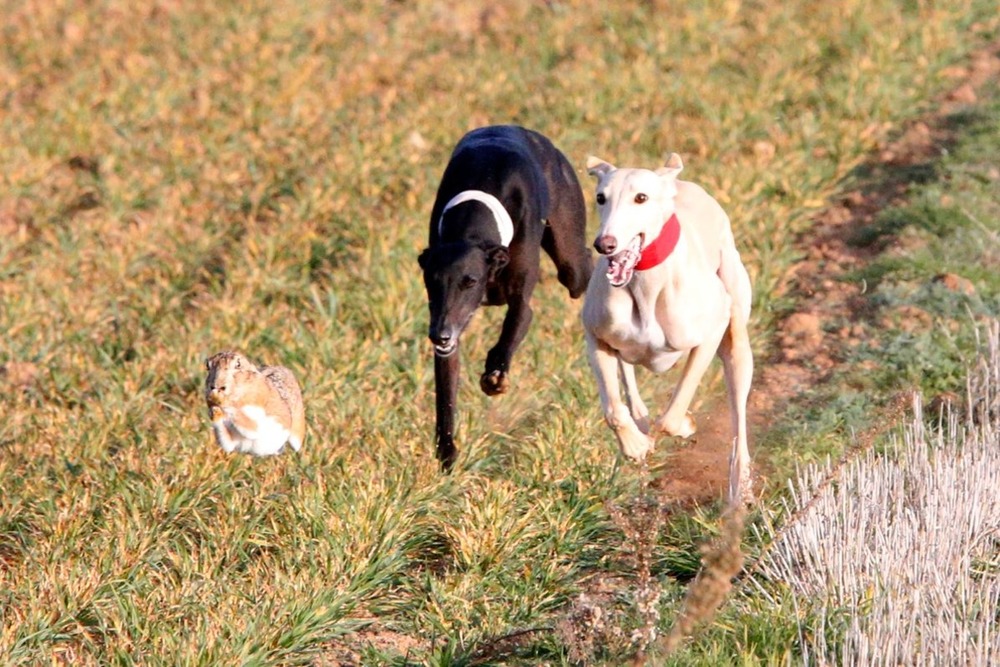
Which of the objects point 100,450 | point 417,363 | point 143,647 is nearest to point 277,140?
point 417,363

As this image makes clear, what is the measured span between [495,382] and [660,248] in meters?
1.12

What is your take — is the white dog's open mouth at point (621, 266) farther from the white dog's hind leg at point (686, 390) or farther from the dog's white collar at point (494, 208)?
the dog's white collar at point (494, 208)

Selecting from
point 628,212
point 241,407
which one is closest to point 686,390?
point 628,212

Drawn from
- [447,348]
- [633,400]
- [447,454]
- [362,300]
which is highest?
[447,348]

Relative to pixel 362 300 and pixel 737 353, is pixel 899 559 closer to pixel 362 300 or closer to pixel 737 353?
pixel 737 353

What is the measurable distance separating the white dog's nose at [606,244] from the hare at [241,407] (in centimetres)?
121

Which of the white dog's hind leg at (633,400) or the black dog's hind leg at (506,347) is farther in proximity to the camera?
the black dog's hind leg at (506,347)

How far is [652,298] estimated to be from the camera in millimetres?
6000

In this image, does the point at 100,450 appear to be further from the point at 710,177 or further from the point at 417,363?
the point at 710,177

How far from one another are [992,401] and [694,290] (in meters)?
1.79

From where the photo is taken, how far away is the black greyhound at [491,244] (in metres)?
6.30

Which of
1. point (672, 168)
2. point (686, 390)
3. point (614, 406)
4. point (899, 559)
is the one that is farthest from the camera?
point (686, 390)

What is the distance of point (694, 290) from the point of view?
6.07m

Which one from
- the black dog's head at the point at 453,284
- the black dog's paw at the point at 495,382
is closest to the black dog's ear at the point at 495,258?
the black dog's head at the point at 453,284
